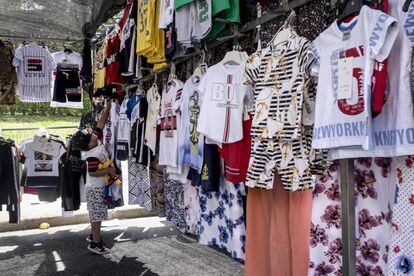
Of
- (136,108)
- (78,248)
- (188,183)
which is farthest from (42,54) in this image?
(188,183)

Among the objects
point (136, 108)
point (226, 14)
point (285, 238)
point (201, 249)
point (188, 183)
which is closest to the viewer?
point (285, 238)

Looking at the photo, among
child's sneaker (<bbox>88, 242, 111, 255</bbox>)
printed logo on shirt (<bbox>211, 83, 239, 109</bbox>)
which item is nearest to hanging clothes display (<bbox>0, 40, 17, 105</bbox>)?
child's sneaker (<bbox>88, 242, 111, 255</bbox>)

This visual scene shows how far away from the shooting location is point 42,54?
5906 millimetres

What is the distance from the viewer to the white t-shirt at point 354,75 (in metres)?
1.61

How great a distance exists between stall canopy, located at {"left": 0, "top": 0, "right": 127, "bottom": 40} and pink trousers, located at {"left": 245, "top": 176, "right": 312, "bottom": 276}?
3.39m

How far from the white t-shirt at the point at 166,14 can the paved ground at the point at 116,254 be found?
255 cm

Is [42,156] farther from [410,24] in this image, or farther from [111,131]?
[410,24]

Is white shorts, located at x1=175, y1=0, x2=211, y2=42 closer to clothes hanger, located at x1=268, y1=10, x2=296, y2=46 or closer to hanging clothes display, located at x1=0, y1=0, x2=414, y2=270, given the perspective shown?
hanging clothes display, located at x1=0, y1=0, x2=414, y2=270

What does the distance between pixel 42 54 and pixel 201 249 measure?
12.3 feet

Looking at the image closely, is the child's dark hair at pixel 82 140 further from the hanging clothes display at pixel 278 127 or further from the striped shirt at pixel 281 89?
the striped shirt at pixel 281 89

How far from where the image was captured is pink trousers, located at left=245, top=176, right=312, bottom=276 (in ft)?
7.68

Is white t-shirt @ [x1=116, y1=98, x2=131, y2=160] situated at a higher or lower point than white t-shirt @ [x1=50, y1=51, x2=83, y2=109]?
lower

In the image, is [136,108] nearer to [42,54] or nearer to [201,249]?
[201,249]

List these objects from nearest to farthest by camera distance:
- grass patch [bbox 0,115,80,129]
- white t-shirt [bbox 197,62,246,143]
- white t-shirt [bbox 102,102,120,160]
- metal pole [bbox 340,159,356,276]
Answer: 1. metal pole [bbox 340,159,356,276]
2. white t-shirt [bbox 197,62,246,143]
3. white t-shirt [bbox 102,102,120,160]
4. grass patch [bbox 0,115,80,129]
